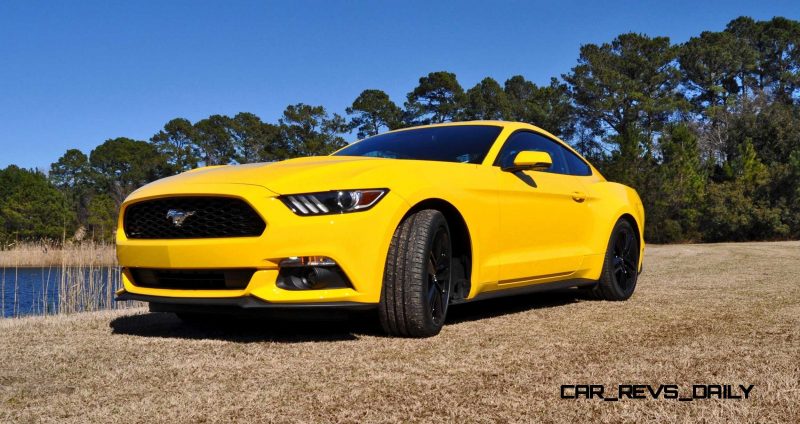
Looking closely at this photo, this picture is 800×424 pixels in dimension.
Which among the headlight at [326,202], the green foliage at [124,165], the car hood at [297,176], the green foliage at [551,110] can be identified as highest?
the green foliage at [551,110]

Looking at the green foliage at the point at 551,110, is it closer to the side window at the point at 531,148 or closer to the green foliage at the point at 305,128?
the green foliage at the point at 305,128

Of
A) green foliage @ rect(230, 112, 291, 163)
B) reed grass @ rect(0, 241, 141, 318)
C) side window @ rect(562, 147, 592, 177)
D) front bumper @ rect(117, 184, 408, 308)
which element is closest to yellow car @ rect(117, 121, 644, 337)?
front bumper @ rect(117, 184, 408, 308)

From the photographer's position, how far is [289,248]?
129 inches

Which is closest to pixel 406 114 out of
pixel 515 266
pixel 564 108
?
pixel 564 108

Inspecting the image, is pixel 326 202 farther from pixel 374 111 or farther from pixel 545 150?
pixel 374 111

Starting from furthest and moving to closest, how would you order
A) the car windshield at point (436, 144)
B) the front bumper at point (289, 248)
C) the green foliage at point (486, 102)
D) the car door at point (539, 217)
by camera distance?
1. the green foliage at point (486, 102)
2. the car windshield at point (436, 144)
3. the car door at point (539, 217)
4. the front bumper at point (289, 248)

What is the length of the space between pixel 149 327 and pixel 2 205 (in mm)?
58593

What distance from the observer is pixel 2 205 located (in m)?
54.1

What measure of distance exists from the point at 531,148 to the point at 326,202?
2.32m

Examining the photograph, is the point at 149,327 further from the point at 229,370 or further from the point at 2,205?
the point at 2,205

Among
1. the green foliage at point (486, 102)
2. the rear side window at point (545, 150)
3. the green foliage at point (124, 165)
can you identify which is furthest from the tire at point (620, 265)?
the green foliage at point (124, 165)

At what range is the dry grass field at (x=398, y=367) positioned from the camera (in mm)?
2279

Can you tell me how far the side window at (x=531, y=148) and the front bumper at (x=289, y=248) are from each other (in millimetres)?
1350

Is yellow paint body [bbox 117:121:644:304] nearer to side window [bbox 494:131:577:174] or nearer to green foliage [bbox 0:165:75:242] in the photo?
side window [bbox 494:131:577:174]
